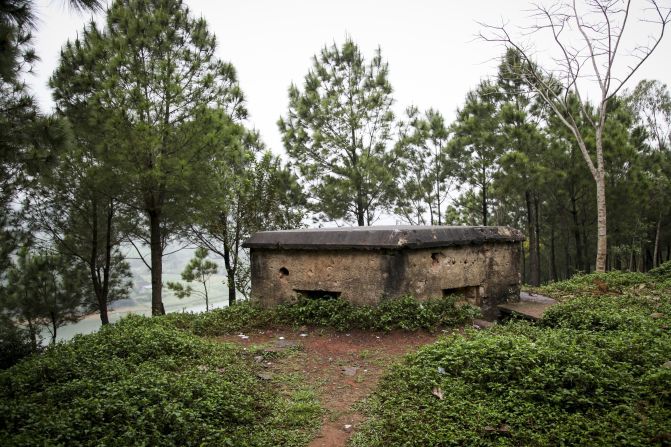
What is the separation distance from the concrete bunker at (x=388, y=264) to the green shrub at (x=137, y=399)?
2.07 meters

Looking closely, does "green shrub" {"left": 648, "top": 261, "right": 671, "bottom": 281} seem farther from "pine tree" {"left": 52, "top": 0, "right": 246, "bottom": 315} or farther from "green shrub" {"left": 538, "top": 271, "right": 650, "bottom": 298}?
"pine tree" {"left": 52, "top": 0, "right": 246, "bottom": 315}

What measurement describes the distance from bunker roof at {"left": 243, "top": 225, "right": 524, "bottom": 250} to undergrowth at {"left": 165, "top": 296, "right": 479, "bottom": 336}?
0.79m

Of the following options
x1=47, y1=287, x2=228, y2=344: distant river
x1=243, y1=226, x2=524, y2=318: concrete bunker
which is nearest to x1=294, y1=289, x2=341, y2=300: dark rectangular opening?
x1=243, y1=226, x2=524, y2=318: concrete bunker

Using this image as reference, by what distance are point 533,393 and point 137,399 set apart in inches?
113

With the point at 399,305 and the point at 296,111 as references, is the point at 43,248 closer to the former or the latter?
the point at 296,111

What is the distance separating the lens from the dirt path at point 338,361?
128 inches

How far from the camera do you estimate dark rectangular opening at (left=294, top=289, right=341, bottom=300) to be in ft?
20.7

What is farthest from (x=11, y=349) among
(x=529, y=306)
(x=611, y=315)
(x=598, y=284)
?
(x=598, y=284)

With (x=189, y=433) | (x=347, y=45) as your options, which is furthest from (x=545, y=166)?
(x=189, y=433)

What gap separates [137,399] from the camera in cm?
301

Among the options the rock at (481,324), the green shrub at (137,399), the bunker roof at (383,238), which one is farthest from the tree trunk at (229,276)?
the rock at (481,324)

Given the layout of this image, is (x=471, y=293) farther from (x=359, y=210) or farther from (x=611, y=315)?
(x=359, y=210)

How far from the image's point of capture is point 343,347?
5031 mm

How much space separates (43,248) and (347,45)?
1103 centimetres
